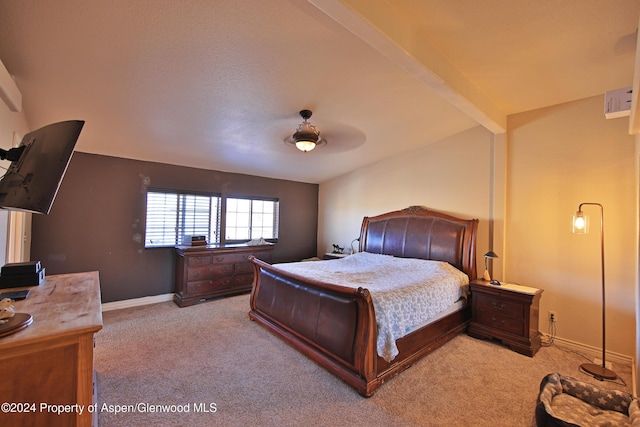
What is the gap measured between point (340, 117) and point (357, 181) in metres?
2.35

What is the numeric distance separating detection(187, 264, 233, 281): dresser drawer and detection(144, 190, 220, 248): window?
2.13 ft

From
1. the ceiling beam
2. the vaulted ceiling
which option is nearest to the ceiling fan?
the vaulted ceiling

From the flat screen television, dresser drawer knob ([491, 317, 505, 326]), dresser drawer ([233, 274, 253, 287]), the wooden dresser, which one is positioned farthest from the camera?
dresser drawer ([233, 274, 253, 287])

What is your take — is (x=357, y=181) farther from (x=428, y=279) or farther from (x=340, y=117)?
(x=428, y=279)

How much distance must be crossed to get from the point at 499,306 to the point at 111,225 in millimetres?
5249

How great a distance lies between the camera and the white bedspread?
2.29 meters

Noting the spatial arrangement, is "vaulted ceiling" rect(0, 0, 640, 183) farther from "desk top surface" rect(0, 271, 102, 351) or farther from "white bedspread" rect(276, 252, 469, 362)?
"white bedspread" rect(276, 252, 469, 362)

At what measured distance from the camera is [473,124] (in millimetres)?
3781

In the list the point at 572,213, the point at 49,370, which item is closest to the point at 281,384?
the point at 49,370

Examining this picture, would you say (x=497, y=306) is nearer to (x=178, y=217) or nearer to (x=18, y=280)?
(x=18, y=280)

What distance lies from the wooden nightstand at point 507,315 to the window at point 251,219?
3860 mm

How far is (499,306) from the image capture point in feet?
10.1

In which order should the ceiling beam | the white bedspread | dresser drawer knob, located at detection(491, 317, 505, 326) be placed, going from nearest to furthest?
the ceiling beam < the white bedspread < dresser drawer knob, located at detection(491, 317, 505, 326)

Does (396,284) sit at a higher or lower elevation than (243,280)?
higher
